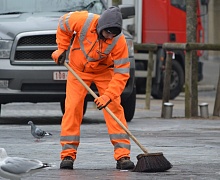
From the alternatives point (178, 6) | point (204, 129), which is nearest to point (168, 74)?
point (204, 129)

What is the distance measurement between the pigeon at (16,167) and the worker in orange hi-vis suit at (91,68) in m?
1.53

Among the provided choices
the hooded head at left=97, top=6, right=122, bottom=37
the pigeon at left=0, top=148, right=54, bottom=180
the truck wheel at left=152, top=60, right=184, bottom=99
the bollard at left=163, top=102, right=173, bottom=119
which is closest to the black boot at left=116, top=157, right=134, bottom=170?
the hooded head at left=97, top=6, right=122, bottom=37

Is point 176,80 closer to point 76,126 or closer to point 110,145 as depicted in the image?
point 110,145

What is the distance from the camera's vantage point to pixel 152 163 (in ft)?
28.5

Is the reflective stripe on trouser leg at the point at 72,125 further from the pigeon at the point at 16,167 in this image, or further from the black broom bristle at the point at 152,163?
the pigeon at the point at 16,167

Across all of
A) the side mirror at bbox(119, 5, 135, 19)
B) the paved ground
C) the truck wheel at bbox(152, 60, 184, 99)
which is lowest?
the truck wheel at bbox(152, 60, 184, 99)

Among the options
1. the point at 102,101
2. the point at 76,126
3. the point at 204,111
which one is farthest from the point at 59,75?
the point at 102,101

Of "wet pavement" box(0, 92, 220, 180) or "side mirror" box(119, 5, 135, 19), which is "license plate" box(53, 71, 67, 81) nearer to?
"wet pavement" box(0, 92, 220, 180)

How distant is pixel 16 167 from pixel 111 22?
1963mm

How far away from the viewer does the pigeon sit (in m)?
7.27

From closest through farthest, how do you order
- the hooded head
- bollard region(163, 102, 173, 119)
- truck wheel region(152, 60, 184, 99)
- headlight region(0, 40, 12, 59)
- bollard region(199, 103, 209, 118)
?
the hooded head → headlight region(0, 40, 12, 59) → bollard region(163, 102, 173, 119) → bollard region(199, 103, 209, 118) → truck wheel region(152, 60, 184, 99)

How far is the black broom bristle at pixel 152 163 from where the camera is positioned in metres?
8.66

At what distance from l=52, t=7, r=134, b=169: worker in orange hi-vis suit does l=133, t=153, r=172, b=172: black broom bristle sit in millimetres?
258

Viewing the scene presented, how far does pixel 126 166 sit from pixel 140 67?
12.1 meters
